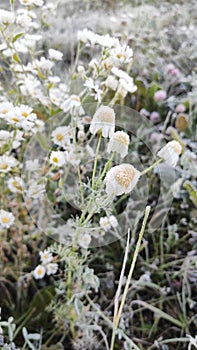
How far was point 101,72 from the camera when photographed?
1167 millimetres

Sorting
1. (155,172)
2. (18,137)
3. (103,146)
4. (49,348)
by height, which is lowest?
(49,348)

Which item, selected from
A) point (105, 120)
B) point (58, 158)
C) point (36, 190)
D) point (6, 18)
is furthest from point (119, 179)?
point (6, 18)

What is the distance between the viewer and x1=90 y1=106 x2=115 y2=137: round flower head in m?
0.86

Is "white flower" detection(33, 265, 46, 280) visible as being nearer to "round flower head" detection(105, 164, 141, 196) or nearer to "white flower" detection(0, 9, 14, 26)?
"round flower head" detection(105, 164, 141, 196)

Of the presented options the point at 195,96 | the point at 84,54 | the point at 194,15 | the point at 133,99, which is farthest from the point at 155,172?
the point at 194,15

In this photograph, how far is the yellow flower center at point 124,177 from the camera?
2.53 feet

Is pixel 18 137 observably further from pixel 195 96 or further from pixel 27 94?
pixel 195 96

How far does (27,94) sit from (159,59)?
0.85 meters

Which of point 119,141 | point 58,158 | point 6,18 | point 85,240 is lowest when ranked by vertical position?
point 85,240

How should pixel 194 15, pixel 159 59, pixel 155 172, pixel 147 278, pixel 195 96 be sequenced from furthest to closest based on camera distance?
pixel 194 15 → pixel 159 59 → pixel 195 96 → pixel 155 172 → pixel 147 278

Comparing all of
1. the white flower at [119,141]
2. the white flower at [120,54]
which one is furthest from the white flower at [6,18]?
the white flower at [119,141]

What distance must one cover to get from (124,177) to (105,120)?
0.13 meters

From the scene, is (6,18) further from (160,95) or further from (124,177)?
(160,95)

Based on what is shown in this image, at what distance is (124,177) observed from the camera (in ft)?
2.54
